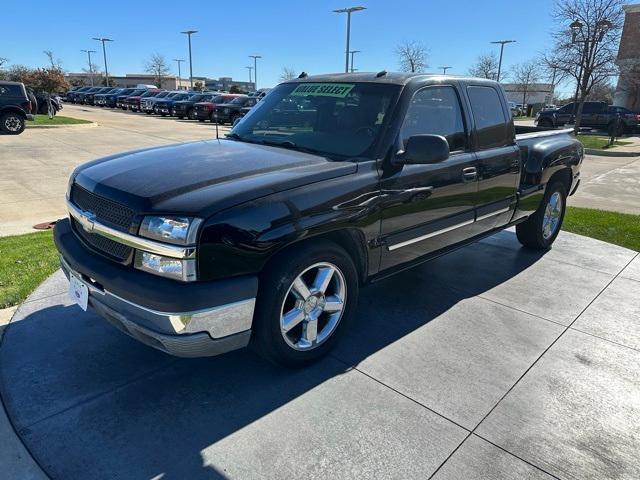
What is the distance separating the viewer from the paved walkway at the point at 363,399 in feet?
7.84

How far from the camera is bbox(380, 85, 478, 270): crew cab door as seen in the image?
133 inches

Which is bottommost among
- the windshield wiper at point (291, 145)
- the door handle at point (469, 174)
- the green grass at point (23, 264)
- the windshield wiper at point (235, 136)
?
the green grass at point (23, 264)

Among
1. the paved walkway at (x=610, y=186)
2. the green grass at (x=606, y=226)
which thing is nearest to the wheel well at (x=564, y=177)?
the green grass at (x=606, y=226)

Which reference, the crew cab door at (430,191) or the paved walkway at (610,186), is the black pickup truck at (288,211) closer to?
the crew cab door at (430,191)

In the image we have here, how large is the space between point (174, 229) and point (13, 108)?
1831cm

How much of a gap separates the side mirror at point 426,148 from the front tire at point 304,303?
81cm

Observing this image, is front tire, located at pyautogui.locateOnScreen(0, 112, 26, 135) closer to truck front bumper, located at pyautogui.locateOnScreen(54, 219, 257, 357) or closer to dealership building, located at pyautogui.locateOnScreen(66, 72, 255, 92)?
truck front bumper, located at pyautogui.locateOnScreen(54, 219, 257, 357)

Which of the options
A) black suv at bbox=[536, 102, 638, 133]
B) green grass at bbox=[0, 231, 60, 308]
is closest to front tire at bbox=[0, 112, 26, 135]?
green grass at bbox=[0, 231, 60, 308]

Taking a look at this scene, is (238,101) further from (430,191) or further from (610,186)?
(430,191)

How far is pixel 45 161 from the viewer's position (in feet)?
39.4

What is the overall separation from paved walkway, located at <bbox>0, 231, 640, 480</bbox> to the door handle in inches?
42.7

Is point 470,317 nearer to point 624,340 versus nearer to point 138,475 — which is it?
point 624,340

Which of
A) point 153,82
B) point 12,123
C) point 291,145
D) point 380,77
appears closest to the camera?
point 291,145

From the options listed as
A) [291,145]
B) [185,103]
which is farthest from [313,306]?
[185,103]
